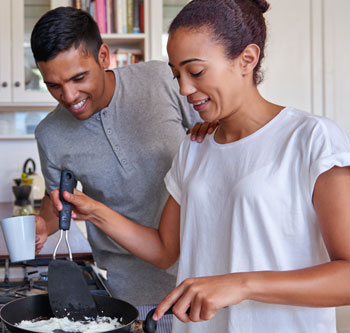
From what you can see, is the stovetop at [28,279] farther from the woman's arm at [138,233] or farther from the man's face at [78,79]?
the man's face at [78,79]

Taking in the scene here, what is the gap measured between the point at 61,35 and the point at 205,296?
89 centimetres

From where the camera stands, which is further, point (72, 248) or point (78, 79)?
point (72, 248)

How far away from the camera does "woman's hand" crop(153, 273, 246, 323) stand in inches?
34.8

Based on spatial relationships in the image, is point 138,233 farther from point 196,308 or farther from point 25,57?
point 25,57

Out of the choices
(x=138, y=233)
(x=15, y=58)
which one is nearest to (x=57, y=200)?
(x=138, y=233)

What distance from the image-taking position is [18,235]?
143 cm

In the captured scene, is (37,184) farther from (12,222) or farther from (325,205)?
(325,205)

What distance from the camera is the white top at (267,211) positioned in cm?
100

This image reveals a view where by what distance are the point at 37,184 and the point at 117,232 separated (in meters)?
2.37

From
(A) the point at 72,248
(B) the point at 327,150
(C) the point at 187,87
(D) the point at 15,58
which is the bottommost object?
(A) the point at 72,248

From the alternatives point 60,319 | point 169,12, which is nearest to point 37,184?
point 169,12

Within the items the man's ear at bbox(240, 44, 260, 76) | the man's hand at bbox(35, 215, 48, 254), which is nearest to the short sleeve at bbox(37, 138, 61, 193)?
the man's hand at bbox(35, 215, 48, 254)

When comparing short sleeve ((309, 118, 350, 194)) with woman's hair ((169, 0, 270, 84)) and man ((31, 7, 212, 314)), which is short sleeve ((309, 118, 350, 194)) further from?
man ((31, 7, 212, 314))

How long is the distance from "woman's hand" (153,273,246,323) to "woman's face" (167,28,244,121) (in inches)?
14.0
